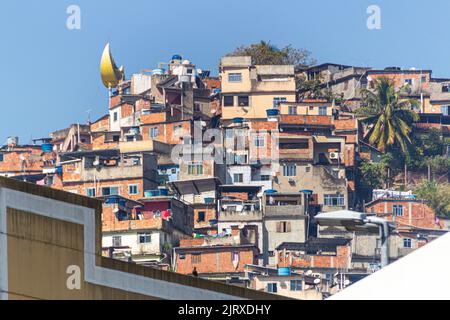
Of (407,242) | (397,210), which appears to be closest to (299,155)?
(397,210)

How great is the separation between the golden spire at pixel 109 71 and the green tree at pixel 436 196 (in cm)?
3582

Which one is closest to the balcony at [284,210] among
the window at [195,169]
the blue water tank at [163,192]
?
the blue water tank at [163,192]

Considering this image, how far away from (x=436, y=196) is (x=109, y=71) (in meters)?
40.3

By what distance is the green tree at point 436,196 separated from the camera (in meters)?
144

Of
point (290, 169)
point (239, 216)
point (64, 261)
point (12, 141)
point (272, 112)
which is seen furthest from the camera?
point (12, 141)

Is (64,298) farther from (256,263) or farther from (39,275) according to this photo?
(256,263)

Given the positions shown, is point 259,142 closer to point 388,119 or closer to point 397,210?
point 397,210

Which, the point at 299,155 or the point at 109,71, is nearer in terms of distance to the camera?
the point at 299,155

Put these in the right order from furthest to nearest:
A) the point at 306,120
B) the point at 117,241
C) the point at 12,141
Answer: the point at 12,141 < the point at 306,120 < the point at 117,241

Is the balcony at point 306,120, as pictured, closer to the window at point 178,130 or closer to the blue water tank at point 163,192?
the window at point 178,130

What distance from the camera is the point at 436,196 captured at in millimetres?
144875

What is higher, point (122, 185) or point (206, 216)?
point (122, 185)

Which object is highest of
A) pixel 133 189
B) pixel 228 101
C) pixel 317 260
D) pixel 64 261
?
pixel 228 101

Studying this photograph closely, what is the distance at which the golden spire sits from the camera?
16888 centimetres
